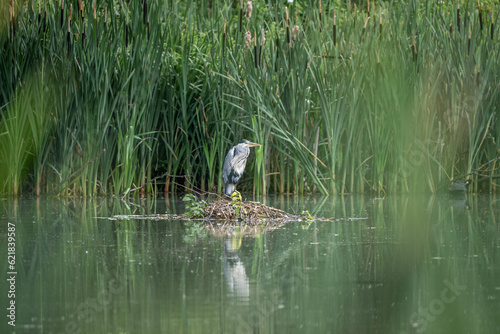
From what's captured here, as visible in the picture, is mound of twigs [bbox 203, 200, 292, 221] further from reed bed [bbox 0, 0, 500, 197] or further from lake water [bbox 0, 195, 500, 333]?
reed bed [bbox 0, 0, 500, 197]

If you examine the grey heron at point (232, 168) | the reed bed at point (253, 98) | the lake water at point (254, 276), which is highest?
the reed bed at point (253, 98)

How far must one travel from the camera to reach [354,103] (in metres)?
7.59

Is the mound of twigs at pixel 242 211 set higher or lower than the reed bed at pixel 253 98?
lower

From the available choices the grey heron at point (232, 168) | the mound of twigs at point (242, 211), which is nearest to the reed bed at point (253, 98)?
the grey heron at point (232, 168)

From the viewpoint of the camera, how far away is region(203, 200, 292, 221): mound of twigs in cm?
551

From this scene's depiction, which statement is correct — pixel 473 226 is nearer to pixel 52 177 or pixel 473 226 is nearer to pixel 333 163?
pixel 333 163

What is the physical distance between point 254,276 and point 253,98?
4314mm

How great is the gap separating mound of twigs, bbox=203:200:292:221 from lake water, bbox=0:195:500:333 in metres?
0.28

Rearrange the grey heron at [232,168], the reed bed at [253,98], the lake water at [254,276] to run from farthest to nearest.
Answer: the reed bed at [253,98] < the grey heron at [232,168] < the lake water at [254,276]

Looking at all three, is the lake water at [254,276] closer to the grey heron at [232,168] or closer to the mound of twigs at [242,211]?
the mound of twigs at [242,211]

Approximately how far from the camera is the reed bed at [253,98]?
7285mm

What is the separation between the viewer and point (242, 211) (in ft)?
18.1

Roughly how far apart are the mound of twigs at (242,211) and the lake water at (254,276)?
0.92ft

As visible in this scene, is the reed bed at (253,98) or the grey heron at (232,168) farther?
the reed bed at (253,98)
